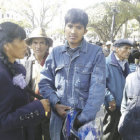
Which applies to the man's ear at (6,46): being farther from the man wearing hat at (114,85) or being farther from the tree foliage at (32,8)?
the tree foliage at (32,8)

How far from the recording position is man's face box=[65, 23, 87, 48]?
5.69 feet

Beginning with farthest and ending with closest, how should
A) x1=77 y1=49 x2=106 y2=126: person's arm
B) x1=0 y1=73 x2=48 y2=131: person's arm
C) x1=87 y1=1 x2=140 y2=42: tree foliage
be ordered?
x1=87 y1=1 x2=140 y2=42: tree foliage → x1=77 y1=49 x2=106 y2=126: person's arm → x1=0 y1=73 x2=48 y2=131: person's arm

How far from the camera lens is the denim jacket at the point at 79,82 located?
162 centimetres

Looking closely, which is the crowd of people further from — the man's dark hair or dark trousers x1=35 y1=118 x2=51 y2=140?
dark trousers x1=35 y1=118 x2=51 y2=140

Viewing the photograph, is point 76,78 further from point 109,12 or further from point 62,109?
point 109,12

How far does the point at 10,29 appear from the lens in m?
1.48

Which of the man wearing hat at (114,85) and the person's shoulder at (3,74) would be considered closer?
the person's shoulder at (3,74)

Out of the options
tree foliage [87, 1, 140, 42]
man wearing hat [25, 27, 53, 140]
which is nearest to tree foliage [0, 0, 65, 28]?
tree foliage [87, 1, 140, 42]

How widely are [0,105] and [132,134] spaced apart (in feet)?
4.05

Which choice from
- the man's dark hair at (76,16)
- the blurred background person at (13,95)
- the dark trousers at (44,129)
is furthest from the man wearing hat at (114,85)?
the blurred background person at (13,95)

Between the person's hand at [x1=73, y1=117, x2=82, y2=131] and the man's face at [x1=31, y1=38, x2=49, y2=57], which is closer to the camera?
the person's hand at [x1=73, y1=117, x2=82, y2=131]

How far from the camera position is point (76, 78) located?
66.4 inches

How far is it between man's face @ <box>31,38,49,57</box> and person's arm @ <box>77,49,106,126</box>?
116 centimetres

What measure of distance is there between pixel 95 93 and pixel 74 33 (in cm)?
61
